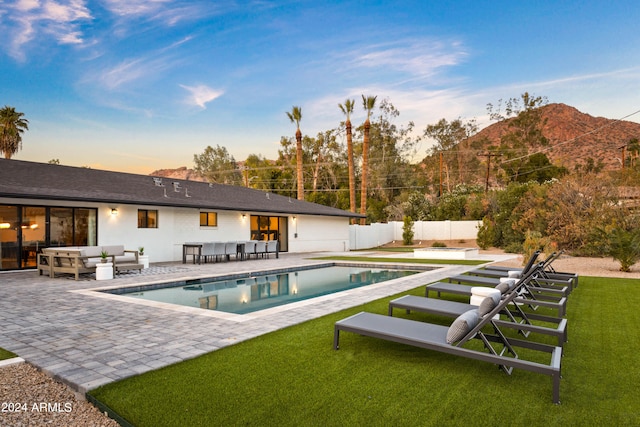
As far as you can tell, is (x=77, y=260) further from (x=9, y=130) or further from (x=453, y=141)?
(x=453, y=141)

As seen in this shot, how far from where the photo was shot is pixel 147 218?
16.2m

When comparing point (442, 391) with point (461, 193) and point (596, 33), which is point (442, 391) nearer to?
point (596, 33)

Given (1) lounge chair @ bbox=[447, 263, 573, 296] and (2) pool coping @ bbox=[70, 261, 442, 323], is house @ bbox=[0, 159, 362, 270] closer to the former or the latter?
(2) pool coping @ bbox=[70, 261, 442, 323]

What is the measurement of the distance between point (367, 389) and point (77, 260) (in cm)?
1065

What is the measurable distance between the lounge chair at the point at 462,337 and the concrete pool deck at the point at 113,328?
1.18 meters

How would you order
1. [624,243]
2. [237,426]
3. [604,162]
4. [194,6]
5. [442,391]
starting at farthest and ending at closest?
[604,162] < [194,6] < [624,243] < [442,391] < [237,426]

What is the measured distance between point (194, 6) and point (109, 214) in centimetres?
1030

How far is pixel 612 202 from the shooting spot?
59.5ft

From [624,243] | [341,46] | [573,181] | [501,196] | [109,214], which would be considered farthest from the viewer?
[501,196]

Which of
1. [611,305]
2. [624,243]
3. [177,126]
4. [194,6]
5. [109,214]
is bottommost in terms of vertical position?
[611,305]

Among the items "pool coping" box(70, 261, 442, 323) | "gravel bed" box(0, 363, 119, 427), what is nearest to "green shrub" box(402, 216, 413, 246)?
"pool coping" box(70, 261, 442, 323)

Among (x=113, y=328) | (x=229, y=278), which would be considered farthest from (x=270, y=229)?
(x=113, y=328)

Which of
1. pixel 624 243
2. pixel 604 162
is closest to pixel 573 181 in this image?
pixel 624 243

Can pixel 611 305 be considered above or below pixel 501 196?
below
